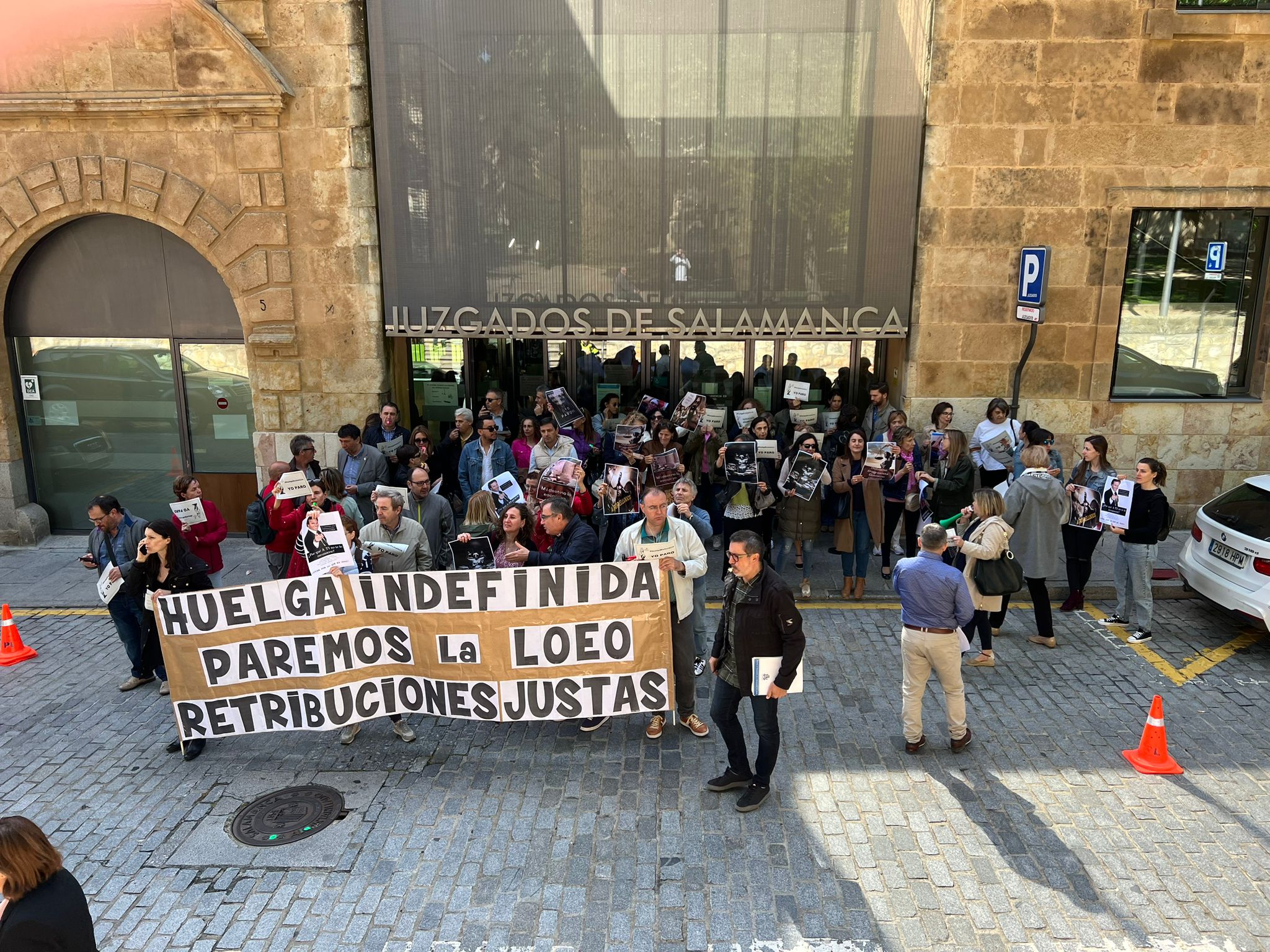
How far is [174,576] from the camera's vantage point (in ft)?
23.8

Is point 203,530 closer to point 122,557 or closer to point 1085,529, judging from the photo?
point 122,557

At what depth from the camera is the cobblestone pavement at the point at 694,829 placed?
5.21m

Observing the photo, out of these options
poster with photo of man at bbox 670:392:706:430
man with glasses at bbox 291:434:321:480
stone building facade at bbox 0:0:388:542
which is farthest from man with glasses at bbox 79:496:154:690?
poster with photo of man at bbox 670:392:706:430

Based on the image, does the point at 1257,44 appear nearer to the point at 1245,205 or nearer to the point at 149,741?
the point at 1245,205

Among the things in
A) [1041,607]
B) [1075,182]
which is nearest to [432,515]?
[1041,607]

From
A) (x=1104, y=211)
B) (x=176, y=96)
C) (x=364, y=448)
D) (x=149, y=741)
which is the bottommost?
(x=149, y=741)

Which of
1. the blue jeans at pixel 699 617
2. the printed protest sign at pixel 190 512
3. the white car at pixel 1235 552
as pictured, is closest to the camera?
the blue jeans at pixel 699 617

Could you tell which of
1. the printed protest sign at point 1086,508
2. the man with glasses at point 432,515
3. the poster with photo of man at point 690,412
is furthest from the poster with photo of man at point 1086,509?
the man with glasses at point 432,515

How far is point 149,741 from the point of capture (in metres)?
7.32

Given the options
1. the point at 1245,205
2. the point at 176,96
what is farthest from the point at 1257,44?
the point at 176,96

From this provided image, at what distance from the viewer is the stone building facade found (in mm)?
11234

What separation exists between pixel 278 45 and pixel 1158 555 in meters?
12.8

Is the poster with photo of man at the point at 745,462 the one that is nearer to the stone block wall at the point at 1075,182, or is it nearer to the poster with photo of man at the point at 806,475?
the poster with photo of man at the point at 806,475

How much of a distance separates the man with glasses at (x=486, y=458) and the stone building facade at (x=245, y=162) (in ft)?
8.12
